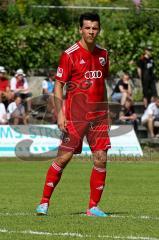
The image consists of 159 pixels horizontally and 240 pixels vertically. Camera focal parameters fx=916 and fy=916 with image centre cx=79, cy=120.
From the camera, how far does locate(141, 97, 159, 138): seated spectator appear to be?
982 inches

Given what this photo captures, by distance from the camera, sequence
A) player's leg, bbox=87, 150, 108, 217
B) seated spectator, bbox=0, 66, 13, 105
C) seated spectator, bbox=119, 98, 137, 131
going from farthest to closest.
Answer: seated spectator, bbox=0, 66, 13, 105 → seated spectator, bbox=119, 98, 137, 131 → player's leg, bbox=87, 150, 108, 217

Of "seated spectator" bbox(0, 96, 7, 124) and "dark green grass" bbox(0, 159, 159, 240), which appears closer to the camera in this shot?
"dark green grass" bbox(0, 159, 159, 240)

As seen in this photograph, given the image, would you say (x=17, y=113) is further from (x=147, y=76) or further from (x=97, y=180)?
(x=97, y=180)

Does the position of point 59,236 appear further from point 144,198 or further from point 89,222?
point 144,198

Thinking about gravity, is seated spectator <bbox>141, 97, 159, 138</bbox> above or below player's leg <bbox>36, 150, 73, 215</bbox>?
below

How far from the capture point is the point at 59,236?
27.8ft

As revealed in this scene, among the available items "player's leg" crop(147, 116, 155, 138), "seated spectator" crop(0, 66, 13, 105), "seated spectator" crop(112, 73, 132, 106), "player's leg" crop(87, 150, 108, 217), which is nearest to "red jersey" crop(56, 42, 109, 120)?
"player's leg" crop(87, 150, 108, 217)

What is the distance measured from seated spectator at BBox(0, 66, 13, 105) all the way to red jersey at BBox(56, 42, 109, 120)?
1462 centimetres

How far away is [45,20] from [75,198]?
60.4ft

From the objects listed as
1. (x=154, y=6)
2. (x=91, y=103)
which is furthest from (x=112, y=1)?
(x=91, y=103)

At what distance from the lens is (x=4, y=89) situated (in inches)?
1014

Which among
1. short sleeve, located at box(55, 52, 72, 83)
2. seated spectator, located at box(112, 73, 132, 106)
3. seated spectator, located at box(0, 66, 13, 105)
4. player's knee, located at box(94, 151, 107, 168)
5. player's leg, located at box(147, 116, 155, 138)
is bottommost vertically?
player's leg, located at box(147, 116, 155, 138)

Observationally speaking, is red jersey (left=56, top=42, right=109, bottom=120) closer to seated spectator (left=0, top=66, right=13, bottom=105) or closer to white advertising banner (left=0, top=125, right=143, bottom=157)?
white advertising banner (left=0, top=125, right=143, bottom=157)

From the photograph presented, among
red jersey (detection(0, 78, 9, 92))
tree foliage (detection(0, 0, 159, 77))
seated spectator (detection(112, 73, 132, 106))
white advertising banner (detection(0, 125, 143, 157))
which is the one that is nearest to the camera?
white advertising banner (detection(0, 125, 143, 157))
